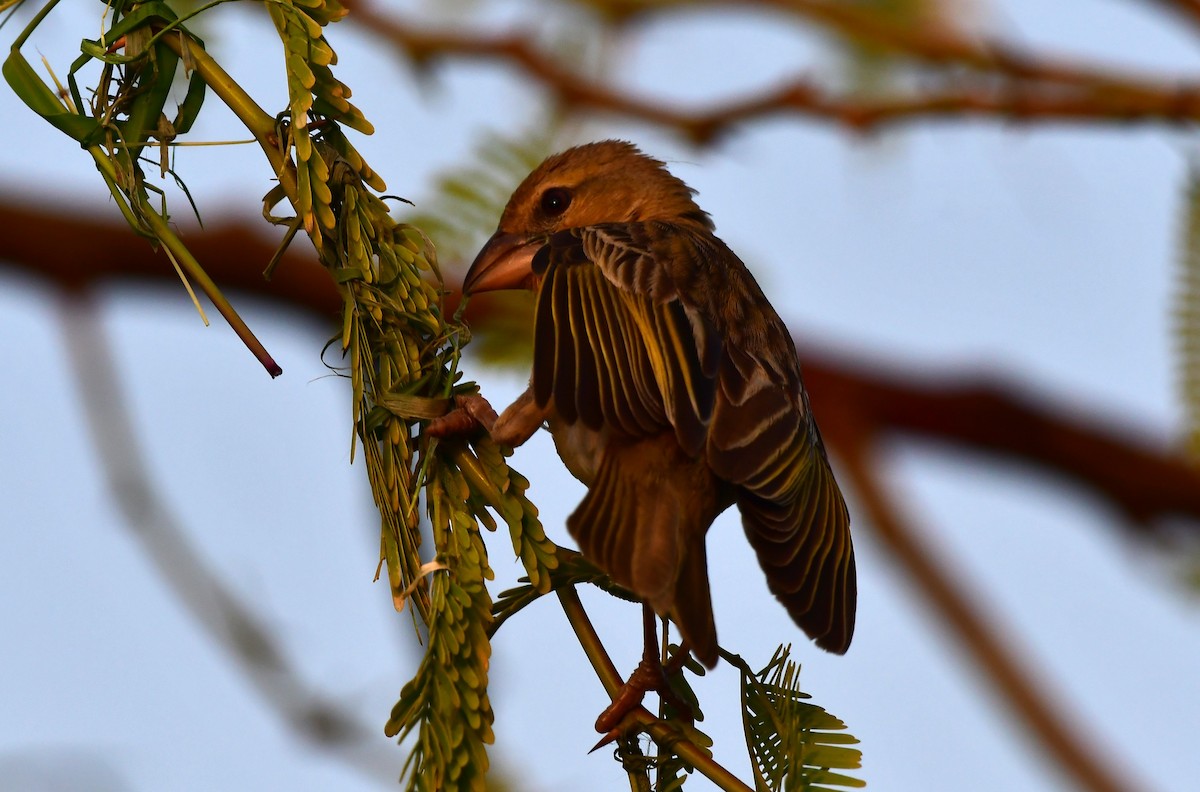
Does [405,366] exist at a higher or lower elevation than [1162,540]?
lower

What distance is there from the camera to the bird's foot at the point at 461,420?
1.87 meters

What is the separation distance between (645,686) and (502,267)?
1578 millimetres

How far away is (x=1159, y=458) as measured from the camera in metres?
6.68

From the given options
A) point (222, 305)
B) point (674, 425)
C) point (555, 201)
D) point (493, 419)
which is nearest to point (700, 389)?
point (674, 425)

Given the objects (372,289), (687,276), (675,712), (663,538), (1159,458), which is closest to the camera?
(372,289)

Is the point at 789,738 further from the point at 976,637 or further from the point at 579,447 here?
the point at 976,637

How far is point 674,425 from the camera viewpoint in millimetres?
2686

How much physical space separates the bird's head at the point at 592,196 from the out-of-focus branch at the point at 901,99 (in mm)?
410

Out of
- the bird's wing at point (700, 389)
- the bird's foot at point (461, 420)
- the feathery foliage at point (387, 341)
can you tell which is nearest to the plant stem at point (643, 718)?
the feathery foliage at point (387, 341)

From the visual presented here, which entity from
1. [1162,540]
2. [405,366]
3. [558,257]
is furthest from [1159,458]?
[405,366]

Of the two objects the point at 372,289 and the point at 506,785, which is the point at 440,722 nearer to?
the point at 372,289

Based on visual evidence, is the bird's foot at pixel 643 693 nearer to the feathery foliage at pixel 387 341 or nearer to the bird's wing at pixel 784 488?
the feathery foliage at pixel 387 341

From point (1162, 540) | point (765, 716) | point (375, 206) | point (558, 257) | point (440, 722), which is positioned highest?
point (1162, 540)

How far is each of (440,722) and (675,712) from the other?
0.48m
